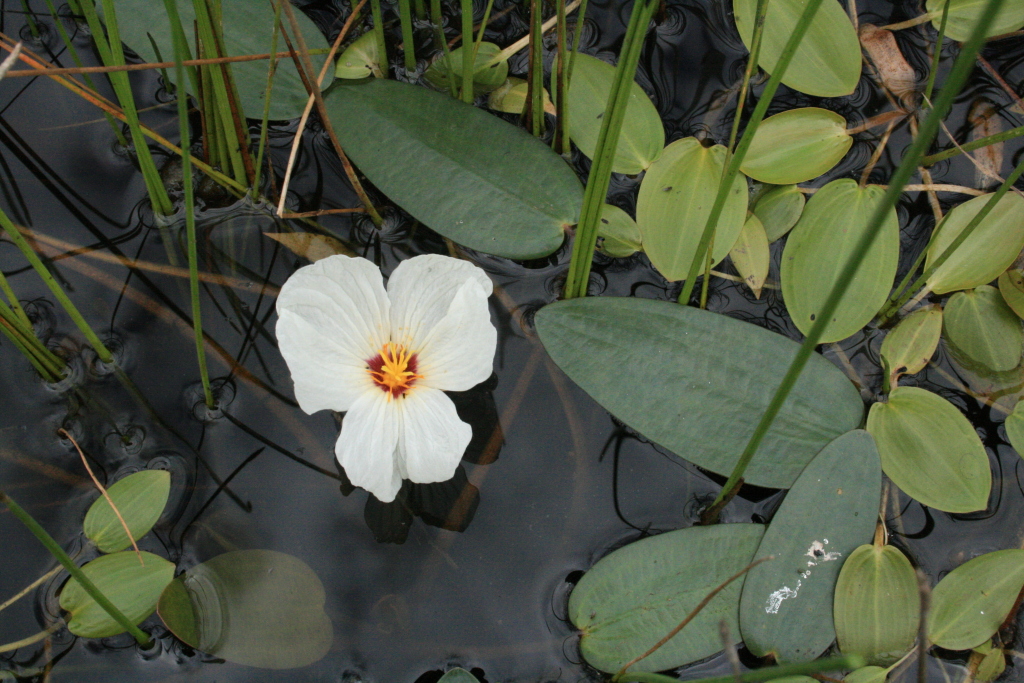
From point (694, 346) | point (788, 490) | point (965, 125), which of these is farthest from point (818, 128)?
point (788, 490)

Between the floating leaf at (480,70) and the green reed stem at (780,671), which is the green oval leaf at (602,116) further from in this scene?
the green reed stem at (780,671)

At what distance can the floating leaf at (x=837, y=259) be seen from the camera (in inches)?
47.5

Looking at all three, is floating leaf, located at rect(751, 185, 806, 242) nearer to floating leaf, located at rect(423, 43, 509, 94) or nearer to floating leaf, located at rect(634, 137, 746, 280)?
floating leaf, located at rect(634, 137, 746, 280)

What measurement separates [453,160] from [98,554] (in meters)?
0.85

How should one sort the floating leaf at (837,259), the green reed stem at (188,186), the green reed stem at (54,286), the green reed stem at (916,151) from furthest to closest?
the floating leaf at (837,259) → the green reed stem at (54,286) → the green reed stem at (188,186) → the green reed stem at (916,151)

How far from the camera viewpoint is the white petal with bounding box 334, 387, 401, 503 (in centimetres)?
100

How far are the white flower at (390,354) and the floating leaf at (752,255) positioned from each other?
0.48 meters

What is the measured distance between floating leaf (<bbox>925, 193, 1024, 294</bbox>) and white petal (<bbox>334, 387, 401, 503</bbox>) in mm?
980

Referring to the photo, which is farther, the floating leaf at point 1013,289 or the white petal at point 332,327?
the floating leaf at point 1013,289

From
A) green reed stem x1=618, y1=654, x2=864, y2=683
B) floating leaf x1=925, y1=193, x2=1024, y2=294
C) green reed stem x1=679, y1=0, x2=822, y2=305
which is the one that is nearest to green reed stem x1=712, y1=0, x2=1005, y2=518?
green reed stem x1=679, y1=0, x2=822, y2=305

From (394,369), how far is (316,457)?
0.72 ft

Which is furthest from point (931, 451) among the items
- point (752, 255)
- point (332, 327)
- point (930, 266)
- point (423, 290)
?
point (332, 327)

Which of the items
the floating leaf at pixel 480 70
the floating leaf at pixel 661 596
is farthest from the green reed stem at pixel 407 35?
the floating leaf at pixel 661 596

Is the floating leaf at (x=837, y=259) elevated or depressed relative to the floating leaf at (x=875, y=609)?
elevated
